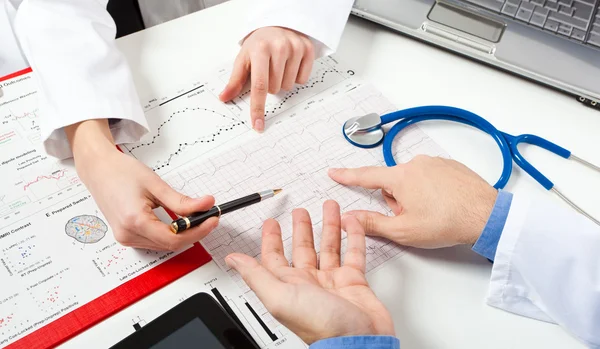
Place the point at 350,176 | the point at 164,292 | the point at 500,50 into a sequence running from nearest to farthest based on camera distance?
the point at 164,292 → the point at 350,176 → the point at 500,50

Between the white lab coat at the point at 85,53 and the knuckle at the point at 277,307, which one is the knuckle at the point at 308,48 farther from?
the knuckle at the point at 277,307

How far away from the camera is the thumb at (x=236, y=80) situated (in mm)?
861

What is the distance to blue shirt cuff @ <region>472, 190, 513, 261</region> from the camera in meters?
0.67

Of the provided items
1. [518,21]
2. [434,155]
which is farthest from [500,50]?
[434,155]

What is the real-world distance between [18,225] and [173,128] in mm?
250

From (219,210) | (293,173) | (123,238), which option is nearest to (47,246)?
(123,238)

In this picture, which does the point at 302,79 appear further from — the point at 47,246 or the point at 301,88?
the point at 47,246

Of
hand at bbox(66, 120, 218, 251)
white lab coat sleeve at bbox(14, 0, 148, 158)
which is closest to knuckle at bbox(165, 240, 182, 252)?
hand at bbox(66, 120, 218, 251)

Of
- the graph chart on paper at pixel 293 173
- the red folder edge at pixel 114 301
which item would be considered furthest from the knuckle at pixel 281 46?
the red folder edge at pixel 114 301

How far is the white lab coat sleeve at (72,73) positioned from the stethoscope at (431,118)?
0.31 m

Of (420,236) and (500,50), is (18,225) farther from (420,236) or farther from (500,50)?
(500,50)

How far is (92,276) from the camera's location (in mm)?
649

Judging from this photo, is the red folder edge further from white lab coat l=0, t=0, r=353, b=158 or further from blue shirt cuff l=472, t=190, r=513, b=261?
blue shirt cuff l=472, t=190, r=513, b=261

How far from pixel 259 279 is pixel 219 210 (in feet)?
0.40
